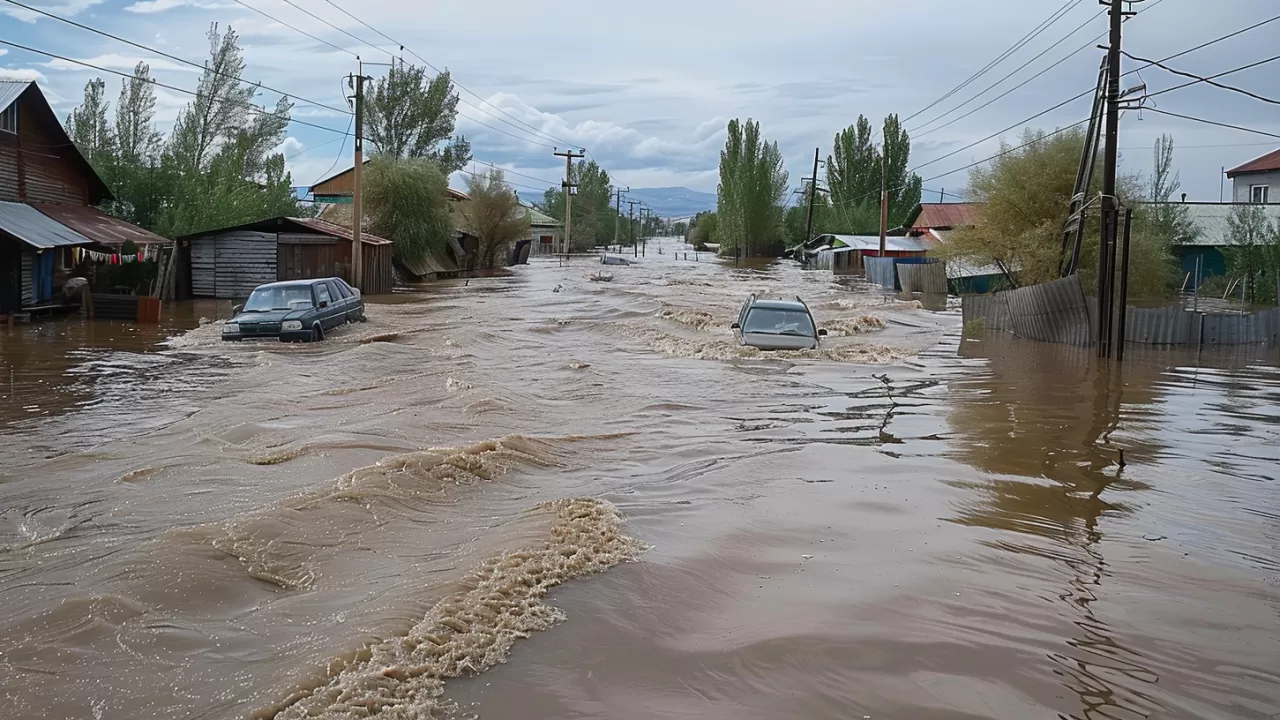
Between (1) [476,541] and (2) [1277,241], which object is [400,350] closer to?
(1) [476,541]

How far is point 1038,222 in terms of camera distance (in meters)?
31.9

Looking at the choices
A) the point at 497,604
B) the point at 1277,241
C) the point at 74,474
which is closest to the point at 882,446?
the point at 497,604

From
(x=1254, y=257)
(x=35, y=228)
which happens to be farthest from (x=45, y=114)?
(x=1254, y=257)

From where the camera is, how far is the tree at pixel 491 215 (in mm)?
66125

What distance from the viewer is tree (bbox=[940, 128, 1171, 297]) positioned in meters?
30.9

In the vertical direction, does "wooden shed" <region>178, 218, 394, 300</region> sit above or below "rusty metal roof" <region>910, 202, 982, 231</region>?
below

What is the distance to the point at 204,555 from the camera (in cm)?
738

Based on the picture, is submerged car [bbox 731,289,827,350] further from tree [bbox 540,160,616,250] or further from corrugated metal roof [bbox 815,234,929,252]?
tree [bbox 540,160,616,250]

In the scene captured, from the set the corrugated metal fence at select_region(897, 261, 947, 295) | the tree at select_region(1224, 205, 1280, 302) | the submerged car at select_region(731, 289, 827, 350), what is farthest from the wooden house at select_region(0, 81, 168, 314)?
the tree at select_region(1224, 205, 1280, 302)

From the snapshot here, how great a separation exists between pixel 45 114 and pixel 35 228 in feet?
16.7


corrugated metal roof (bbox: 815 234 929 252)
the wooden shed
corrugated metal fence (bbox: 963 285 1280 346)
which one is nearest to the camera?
corrugated metal fence (bbox: 963 285 1280 346)

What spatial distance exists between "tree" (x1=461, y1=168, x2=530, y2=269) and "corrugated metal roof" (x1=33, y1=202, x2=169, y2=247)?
33828 millimetres

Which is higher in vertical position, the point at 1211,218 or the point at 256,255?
the point at 1211,218

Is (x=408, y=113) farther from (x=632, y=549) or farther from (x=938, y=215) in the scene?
(x=632, y=549)
